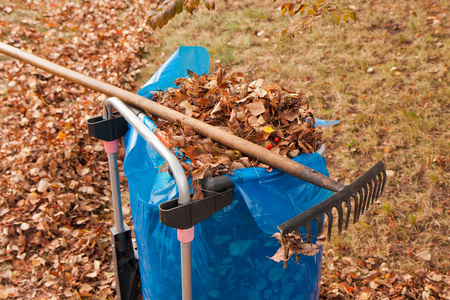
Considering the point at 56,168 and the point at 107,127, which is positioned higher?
the point at 107,127

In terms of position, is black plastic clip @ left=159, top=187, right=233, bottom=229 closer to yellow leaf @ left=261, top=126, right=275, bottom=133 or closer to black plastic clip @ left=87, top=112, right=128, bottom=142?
yellow leaf @ left=261, top=126, right=275, bottom=133

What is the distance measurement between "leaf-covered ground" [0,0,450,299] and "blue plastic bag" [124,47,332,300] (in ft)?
3.47

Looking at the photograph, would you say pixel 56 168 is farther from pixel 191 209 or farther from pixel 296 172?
pixel 296 172

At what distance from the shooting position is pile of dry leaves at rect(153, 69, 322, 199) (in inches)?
56.5

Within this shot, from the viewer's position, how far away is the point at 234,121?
1.58 metres

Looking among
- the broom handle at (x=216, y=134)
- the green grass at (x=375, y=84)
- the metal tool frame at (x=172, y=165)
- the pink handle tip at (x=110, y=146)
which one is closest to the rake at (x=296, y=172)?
the broom handle at (x=216, y=134)

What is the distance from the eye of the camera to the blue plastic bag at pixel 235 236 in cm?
139

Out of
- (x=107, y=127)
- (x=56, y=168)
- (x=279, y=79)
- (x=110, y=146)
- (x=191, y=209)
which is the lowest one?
(x=56, y=168)

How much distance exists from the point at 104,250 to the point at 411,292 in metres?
2.13

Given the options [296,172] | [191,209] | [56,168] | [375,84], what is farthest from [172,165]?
[375,84]

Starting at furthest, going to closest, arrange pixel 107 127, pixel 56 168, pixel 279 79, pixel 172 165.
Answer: pixel 279 79 < pixel 56 168 < pixel 107 127 < pixel 172 165

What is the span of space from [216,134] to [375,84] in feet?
9.25

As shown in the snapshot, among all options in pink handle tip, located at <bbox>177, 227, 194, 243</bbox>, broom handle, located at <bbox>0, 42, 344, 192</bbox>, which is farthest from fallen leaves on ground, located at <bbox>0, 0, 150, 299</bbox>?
pink handle tip, located at <bbox>177, 227, 194, 243</bbox>

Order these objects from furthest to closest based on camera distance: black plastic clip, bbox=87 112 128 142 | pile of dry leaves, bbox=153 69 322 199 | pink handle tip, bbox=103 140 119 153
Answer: pink handle tip, bbox=103 140 119 153
black plastic clip, bbox=87 112 128 142
pile of dry leaves, bbox=153 69 322 199
